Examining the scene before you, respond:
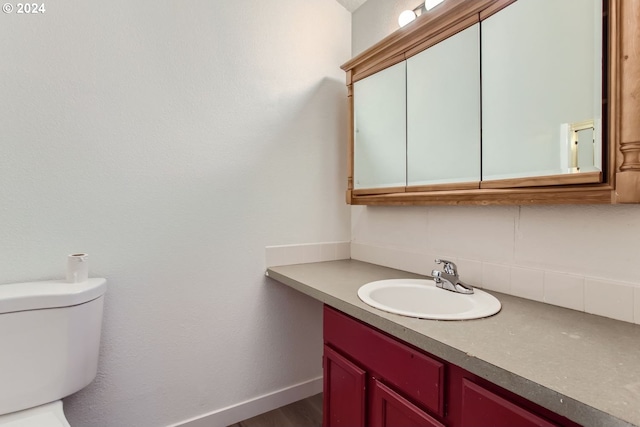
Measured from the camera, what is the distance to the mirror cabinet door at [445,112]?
1180 mm

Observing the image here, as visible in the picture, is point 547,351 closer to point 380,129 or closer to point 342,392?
point 342,392

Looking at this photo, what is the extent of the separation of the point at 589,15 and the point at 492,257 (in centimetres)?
76

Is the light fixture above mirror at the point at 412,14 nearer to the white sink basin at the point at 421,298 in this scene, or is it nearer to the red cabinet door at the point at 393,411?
the white sink basin at the point at 421,298

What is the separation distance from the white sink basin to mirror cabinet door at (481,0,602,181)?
421 millimetres

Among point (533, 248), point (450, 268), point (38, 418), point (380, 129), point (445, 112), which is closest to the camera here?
point (38, 418)

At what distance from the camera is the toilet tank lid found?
38.1 inches

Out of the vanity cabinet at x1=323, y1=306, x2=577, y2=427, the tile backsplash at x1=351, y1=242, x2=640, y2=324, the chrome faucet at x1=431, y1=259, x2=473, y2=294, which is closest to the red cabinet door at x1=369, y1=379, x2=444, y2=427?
the vanity cabinet at x1=323, y1=306, x2=577, y2=427

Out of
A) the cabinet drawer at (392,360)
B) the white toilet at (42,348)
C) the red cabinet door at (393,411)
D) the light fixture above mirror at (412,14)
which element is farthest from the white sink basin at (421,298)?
the light fixture above mirror at (412,14)

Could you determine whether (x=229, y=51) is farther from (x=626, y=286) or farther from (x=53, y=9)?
(x=626, y=286)

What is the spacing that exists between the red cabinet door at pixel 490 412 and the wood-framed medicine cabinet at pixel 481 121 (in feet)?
1.85

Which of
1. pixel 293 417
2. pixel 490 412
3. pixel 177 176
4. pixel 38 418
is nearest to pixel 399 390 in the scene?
pixel 490 412

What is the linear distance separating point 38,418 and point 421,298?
127 centimetres

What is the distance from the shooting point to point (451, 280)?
45.4 inches

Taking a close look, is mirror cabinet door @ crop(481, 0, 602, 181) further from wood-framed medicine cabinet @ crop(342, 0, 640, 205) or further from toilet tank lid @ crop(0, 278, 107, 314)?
toilet tank lid @ crop(0, 278, 107, 314)
